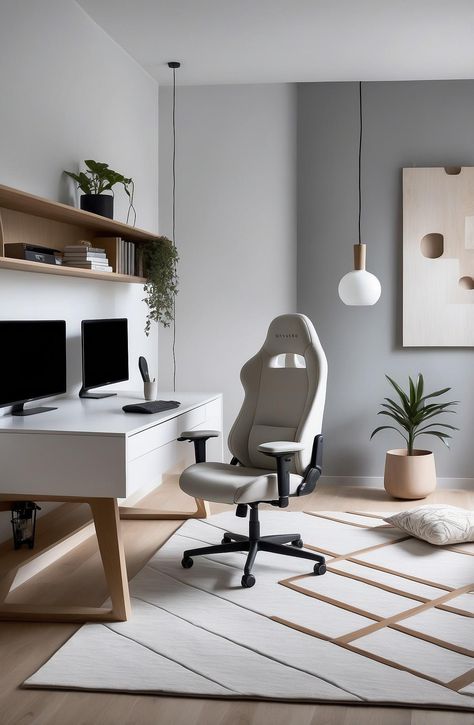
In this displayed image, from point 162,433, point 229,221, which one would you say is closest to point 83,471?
point 162,433

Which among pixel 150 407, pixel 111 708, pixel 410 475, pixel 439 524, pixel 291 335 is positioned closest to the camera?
pixel 111 708

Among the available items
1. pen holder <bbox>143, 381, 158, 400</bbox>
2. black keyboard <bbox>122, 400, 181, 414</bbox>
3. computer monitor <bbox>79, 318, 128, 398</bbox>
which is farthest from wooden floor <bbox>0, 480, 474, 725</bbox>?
computer monitor <bbox>79, 318, 128, 398</bbox>

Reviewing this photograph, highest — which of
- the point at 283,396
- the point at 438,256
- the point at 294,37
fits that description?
the point at 294,37

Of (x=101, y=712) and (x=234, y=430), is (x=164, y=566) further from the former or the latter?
(x=101, y=712)

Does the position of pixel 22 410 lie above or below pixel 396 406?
above

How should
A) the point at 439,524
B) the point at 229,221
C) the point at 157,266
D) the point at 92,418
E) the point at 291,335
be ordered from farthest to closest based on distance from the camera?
the point at 229,221
the point at 157,266
the point at 439,524
the point at 291,335
the point at 92,418

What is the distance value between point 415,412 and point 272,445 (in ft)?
6.77

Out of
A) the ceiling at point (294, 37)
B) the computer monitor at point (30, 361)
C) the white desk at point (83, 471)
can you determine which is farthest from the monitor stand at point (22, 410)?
the ceiling at point (294, 37)

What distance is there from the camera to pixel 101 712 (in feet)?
8.06

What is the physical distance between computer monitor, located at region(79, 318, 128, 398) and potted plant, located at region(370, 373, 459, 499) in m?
1.73

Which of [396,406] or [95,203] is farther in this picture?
[396,406]

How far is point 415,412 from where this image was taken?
5355 mm

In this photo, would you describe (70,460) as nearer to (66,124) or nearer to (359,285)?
(66,124)

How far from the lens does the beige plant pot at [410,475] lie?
526 cm
